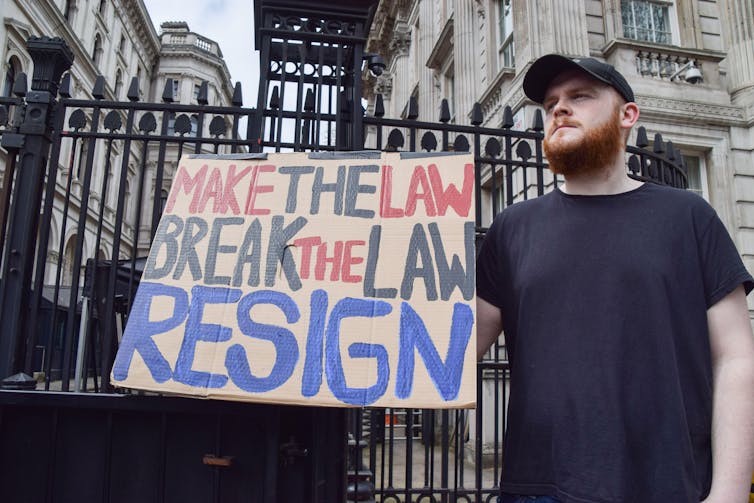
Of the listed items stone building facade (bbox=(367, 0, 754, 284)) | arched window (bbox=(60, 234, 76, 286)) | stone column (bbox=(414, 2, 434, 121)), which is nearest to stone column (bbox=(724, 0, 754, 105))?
stone building facade (bbox=(367, 0, 754, 284))

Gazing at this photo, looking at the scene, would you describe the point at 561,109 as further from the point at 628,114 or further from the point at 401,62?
the point at 401,62

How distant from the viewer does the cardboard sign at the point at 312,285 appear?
1926mm

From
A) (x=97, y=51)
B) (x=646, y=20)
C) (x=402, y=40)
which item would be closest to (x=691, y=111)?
(x=646, y=20)

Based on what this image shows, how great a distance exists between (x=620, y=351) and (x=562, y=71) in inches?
38.9

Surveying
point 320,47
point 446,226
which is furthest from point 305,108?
point 446,226

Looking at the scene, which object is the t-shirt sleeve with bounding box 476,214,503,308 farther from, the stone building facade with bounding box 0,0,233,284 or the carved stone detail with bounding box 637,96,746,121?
the carved stone detail with bounding box 637,96,746,121

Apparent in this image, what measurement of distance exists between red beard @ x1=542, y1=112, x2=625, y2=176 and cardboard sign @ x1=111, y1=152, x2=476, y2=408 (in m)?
0.45

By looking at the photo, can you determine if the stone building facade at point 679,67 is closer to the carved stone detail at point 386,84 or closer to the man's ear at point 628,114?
the man's ear at point 628,114

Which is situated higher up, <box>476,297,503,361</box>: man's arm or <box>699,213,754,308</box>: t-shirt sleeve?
<box>699,213,754,308</box>: t-shirt sleeve

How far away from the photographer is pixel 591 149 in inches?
70.7

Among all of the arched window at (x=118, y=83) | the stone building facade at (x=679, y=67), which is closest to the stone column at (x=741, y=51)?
the stone building facade at (x=679, y=67)

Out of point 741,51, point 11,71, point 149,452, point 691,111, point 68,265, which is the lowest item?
point 149,452

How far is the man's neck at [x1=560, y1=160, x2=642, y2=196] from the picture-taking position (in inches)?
72.5

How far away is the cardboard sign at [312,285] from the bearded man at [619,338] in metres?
0.30
